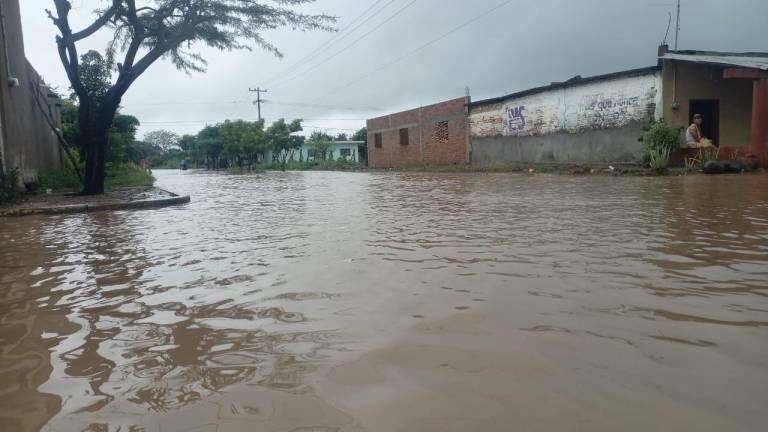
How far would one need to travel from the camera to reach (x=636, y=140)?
1711cm

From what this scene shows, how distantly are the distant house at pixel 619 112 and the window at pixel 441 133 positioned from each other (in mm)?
1310

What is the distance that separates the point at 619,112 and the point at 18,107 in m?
18.2

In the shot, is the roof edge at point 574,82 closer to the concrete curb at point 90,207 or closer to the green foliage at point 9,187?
the concrete curb at point 90,207

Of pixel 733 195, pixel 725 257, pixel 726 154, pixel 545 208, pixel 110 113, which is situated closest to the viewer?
pixel 725 257

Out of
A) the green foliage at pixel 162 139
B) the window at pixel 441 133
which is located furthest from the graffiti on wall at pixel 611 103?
the green foliage at pixel 162 139

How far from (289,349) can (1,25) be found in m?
13.1

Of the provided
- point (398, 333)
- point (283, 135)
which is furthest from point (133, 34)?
point (283, 135)

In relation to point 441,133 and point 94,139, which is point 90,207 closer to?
point 94,139

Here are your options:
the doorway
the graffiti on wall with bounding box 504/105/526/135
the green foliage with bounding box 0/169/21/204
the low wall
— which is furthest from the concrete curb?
the graffiti on wall with bounding box 504/105/526/135

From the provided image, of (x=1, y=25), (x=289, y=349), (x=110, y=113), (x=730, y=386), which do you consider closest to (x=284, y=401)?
(x=289, y=349)

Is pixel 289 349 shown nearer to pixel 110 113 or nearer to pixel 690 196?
pixel 690 196

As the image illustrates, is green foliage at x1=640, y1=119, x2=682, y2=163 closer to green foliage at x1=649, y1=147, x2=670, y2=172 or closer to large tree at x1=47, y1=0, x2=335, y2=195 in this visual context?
green foliage at x1=649, y1=147, x2=670, y2=172

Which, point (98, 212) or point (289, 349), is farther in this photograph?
point (98, 212)

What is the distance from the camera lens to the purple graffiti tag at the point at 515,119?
901 inches
